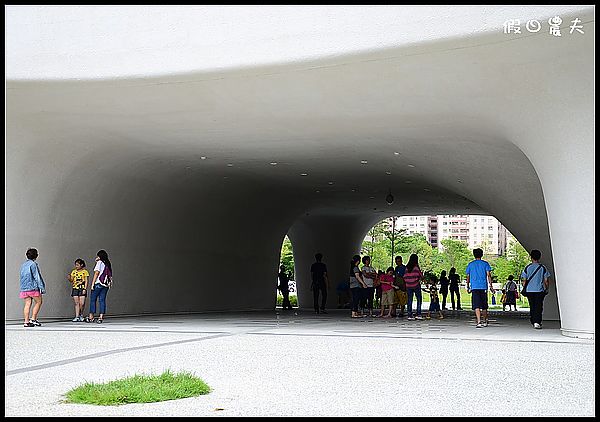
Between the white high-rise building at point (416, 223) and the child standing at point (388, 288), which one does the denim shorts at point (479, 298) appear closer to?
the child standing at point (388, 288)

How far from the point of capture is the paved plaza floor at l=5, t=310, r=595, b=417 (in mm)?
5543

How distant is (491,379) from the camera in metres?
7.08

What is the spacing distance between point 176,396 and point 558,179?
878 centimetres

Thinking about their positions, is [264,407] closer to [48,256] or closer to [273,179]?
[48,256]

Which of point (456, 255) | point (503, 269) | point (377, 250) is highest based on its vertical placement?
point (377, 250)

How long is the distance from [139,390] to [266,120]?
10152 mm

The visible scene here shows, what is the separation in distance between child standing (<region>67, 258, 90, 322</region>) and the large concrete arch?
0.73 m

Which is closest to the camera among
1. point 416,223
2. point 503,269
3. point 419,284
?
point 419,284

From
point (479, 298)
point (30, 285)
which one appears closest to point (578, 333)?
point (479, 298)

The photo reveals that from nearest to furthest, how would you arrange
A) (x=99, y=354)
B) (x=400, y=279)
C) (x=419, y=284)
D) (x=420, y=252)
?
(x=99, y=354) < (x=419, y=284) < (x=400, y=279) < (x=420, y=252)

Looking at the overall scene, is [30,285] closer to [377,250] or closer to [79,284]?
[79,284]

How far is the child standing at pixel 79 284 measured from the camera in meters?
17.2

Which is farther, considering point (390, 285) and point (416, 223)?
point (416, 223)

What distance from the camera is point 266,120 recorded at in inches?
614
